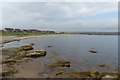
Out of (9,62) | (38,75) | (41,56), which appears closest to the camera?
(38,75)

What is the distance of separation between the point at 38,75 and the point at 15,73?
328 cm

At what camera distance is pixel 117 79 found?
21.4m

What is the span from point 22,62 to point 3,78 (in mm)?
10038

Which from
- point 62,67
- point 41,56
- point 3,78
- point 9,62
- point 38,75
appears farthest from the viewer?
point 41,56

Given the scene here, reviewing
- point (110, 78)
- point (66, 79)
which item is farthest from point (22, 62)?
point (110, 78)

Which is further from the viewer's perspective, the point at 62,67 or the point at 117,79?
the point at 62,67

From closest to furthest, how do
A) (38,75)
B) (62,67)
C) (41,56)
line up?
(38,75) < (62,67) < (41,56)

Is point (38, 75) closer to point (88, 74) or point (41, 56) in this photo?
point (88, 74)

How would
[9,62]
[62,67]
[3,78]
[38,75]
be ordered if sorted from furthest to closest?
[9,62] < [62,67] < [38,75] < [3,78]

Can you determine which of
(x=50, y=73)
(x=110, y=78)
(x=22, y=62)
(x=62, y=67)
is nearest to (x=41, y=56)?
(x=22, y=62)

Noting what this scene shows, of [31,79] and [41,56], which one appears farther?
[41,56]

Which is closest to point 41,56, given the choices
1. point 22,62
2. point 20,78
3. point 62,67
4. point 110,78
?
point 22,62

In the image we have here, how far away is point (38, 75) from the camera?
2341cm

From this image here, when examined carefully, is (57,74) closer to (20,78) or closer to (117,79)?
(20,78)
